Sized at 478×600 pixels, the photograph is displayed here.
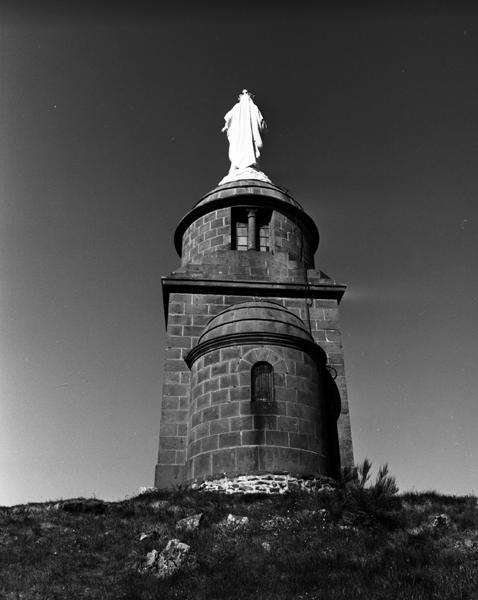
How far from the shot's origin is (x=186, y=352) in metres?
17.4

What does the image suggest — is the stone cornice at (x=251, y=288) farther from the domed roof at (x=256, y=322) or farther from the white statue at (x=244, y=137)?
the white statue at (x=244, y=137)

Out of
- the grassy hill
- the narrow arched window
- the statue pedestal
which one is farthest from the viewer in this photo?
the statue pedestal

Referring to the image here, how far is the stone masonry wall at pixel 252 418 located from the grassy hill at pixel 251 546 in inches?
37.9

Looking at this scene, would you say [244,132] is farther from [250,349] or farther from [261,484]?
[261,484]

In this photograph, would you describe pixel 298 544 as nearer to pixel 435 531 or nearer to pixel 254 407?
pixel 435 531

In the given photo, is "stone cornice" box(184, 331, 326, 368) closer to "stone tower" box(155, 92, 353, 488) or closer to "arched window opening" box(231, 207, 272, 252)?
"stone tower" box(155, 92, 353, 488)

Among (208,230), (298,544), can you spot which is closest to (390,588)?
(298,544)

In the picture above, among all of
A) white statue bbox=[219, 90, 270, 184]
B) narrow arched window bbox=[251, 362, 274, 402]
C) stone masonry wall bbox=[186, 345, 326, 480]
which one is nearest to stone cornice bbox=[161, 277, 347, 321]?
stone masonry wall bbox=[186, 345, 326, 480]

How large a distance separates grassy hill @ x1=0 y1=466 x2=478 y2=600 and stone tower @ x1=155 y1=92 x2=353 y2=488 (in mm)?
1346

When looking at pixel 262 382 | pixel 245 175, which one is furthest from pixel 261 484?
pixel 245 175

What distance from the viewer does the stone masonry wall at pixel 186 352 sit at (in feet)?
51.6

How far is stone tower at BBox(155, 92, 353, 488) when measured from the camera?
14.0m

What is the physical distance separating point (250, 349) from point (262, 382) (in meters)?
0.88

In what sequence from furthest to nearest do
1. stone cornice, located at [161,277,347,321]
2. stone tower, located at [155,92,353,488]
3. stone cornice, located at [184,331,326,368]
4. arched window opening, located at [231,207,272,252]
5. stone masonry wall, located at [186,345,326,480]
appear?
arched window opening, located at [231,207,272,252] → stone cornice, located at [161,277,347,321] → stone cornice, located at [184,331,326,368] → stone tower, located at [155,92,353,488] → stone masonry wall, located at [186,345,326,480]
